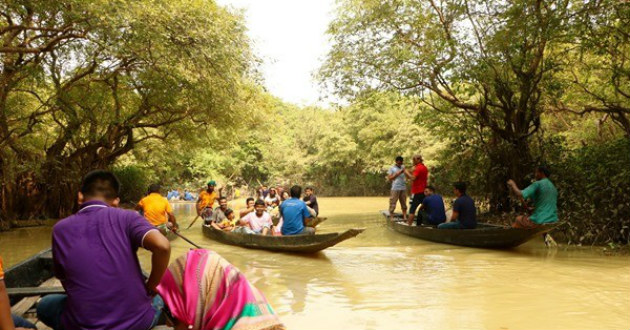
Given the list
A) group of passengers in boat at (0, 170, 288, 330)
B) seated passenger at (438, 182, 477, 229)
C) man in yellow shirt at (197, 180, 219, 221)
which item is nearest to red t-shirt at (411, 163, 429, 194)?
seated passenger at (438, 182, 477, 229)

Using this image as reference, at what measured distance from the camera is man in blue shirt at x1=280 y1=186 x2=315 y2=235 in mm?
9484

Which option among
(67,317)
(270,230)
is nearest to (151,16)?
(270,230)

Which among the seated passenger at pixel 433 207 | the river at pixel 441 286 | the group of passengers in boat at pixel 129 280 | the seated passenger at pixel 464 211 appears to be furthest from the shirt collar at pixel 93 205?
the seated passenger at pixel 433 207

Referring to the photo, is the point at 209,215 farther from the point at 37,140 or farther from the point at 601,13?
the point at 601,13

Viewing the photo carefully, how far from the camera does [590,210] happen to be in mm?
9859

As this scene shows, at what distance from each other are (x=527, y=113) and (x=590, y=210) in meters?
3.70

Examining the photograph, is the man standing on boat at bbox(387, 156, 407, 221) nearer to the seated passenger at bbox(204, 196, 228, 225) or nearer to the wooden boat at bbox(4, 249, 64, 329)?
the seated passenger at bbox(204, 196, 228, 225)

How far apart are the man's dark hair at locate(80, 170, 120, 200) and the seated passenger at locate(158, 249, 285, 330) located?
76 cm

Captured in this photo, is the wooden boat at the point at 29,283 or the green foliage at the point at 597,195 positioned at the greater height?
the green foliage at the point at 597,195

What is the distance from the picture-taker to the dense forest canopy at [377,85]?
9797 millimetres

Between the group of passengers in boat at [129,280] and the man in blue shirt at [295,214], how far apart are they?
6.35m

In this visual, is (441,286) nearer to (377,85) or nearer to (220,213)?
(220,213)

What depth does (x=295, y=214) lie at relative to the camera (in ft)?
31.2

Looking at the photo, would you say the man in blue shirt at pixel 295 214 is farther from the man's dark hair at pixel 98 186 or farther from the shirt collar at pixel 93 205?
the shirt collar at pixel 93 205
